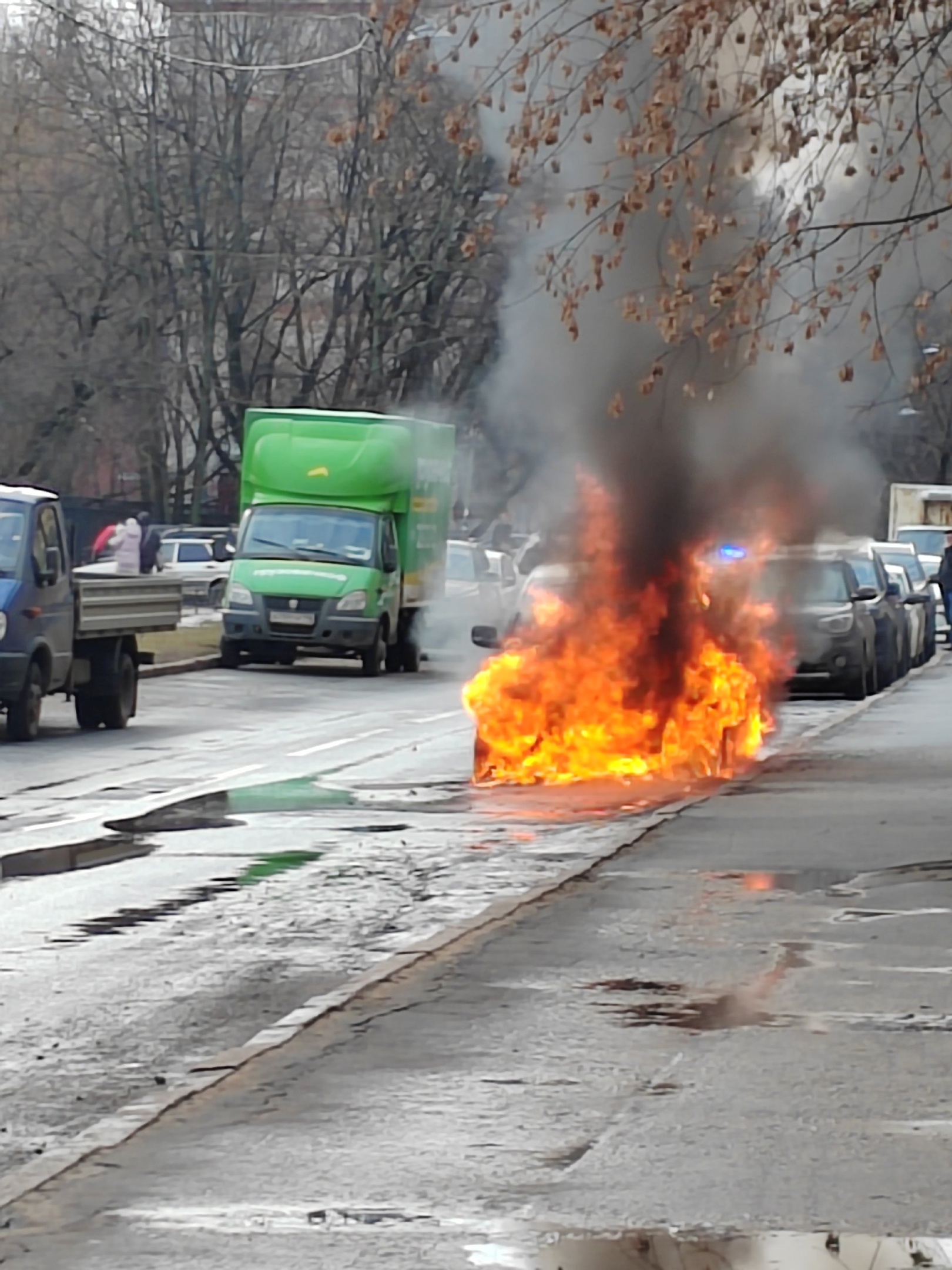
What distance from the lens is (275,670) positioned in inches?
1256

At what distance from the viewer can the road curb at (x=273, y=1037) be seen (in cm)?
571

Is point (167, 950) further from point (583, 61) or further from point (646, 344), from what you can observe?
point (646, 344)

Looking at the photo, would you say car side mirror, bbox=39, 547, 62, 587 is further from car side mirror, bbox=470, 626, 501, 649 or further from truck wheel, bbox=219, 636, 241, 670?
truck wheel, bbox=219, 636, 241, 670

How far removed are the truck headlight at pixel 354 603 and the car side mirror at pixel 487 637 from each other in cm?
1233

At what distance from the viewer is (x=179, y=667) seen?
3067 cm

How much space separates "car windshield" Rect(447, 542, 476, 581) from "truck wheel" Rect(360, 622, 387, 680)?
19.3ft

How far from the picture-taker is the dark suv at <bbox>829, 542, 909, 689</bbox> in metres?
28.5

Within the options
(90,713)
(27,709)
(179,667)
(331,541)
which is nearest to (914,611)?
(331,541)

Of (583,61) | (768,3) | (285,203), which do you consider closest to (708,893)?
(768,3)

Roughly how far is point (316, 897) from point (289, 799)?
14.6 feet

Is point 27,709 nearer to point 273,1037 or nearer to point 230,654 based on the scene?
point 230,654

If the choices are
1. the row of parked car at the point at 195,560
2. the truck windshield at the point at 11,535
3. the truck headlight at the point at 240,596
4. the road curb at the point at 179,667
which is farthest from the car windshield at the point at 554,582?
the row of parked car at the point at 195,560

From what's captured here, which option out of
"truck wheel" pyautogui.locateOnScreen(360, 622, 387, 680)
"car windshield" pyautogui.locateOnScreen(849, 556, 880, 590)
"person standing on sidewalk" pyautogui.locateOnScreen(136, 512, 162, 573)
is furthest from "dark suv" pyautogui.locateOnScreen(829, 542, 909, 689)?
"person standing on sidewalk" pyautogui.locateOnScreen(136, 512, 162, 573)

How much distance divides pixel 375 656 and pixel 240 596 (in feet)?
6.16
